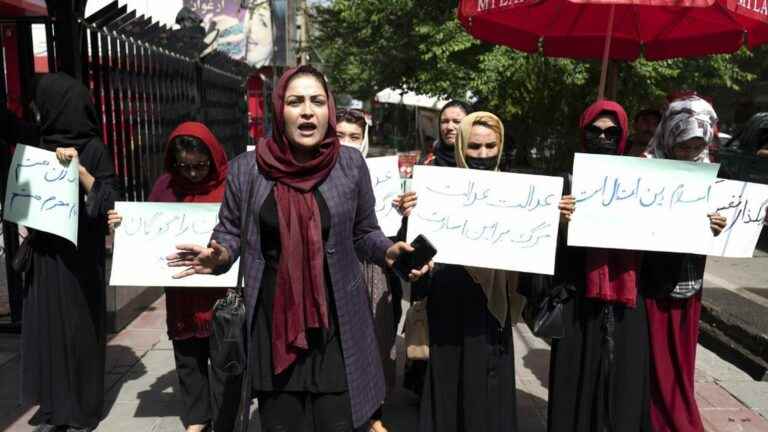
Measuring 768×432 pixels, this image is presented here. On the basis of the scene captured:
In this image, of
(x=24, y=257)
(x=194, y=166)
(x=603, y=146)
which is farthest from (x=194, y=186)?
(x=603, y=146)

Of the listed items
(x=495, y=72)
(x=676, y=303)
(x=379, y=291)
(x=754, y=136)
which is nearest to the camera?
(x=676, y=303)

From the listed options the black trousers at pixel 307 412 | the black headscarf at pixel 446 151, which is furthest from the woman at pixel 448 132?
the black trousers at pixel 307 412

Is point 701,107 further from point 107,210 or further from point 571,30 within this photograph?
point 107,210

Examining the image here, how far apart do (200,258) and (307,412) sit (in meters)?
0.70

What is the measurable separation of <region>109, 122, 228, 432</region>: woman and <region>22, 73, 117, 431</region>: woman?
1.15 ft

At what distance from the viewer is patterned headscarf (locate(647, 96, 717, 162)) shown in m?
2.96

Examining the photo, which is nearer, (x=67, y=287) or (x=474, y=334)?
(x=474, y=334)

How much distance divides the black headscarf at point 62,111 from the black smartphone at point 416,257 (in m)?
2.03

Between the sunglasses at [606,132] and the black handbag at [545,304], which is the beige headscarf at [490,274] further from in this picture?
the sunglasses at [606,132]

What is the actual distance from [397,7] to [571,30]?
9541 mm

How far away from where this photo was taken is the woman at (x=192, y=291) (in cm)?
319

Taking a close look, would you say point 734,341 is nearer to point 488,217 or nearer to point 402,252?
point 488,217

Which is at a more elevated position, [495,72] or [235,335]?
[495,72]

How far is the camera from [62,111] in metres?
3.26
